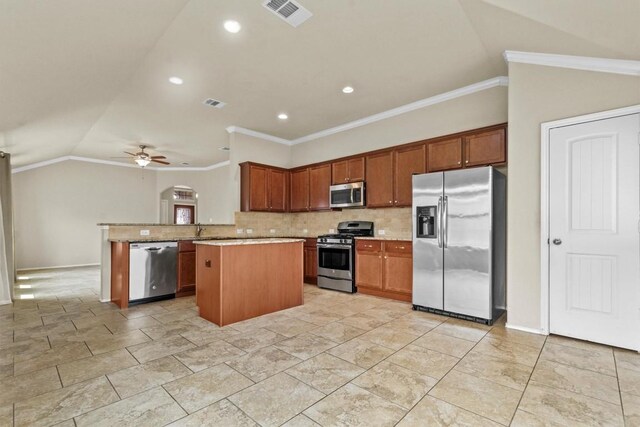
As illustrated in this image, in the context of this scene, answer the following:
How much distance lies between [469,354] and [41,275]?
29.0 feet

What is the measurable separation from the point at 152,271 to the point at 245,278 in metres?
1.83

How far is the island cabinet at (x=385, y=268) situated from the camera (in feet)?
14.5

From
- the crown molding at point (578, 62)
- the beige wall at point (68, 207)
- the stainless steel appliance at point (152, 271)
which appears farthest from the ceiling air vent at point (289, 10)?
the beige wall at point (68, 207)

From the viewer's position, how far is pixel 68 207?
27.9 ft

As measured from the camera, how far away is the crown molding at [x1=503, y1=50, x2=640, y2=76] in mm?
2797

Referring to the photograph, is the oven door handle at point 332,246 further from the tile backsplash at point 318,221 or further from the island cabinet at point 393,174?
the island cabinet at point 393,174

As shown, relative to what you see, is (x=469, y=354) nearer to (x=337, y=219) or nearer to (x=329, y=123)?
(x=337, y=219)

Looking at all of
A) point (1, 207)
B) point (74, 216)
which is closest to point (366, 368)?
point (1, 207)

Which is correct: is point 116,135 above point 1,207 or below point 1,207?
above

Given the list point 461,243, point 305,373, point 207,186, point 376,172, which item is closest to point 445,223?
point 461,243

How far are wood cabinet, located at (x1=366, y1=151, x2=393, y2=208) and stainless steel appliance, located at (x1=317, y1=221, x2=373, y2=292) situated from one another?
22.3 inches

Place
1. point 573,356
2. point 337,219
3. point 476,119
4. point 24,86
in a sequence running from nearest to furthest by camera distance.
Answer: point 573,356 → point 24,86 → point 476,119 → point 337,219

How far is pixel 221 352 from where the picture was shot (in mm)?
2740

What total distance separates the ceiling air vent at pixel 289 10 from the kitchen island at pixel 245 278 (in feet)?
7.77
